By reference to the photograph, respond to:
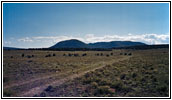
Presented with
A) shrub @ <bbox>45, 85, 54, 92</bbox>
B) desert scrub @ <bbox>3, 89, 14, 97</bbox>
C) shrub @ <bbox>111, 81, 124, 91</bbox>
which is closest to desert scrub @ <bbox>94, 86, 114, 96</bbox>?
shrub @ <bbox>111, 81, 124, 91</bbox>

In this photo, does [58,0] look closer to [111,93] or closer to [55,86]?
[55,86]

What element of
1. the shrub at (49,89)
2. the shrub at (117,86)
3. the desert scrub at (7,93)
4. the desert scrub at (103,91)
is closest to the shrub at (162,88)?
the shrub at (117,86)

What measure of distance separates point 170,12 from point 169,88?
4643mm

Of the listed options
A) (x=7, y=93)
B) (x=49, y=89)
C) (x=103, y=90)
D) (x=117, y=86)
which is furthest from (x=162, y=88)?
(x=7, y=93)

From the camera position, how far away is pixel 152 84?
10125mm

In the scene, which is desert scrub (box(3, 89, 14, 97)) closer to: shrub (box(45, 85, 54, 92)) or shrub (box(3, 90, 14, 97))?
shrub (box(3, 90, 14, 97))

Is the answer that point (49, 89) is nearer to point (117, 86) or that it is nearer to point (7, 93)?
point (7, 93)

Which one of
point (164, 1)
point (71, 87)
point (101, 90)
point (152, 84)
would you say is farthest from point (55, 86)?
point (164, 1)

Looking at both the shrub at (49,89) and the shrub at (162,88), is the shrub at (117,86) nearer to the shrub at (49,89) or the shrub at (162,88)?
the shrub at (162,88)

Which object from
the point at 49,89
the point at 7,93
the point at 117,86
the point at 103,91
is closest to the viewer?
the point at 7,93

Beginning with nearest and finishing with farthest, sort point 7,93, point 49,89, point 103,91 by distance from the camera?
1. point 7,93
2. point 103,91
3. point 49,89

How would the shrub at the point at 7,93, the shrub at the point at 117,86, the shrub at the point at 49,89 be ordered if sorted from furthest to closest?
the shrub at the point at 117,86 < the shrub at the point at 49,89 < the shrub at the point at 7,93

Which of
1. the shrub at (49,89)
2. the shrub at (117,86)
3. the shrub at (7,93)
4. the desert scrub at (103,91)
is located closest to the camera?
the shrub at (7,93)

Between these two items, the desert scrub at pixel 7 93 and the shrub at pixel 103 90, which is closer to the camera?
the desert scrub at pixel 7 93
